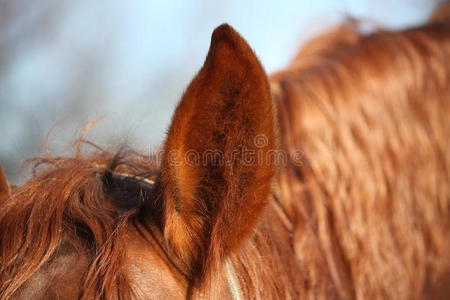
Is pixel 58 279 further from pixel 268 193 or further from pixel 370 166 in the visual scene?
pixel 370 166

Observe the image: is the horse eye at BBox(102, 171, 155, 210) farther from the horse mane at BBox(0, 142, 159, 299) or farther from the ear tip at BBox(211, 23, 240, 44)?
the ear tip at BBox(211, 23, 240, 44)

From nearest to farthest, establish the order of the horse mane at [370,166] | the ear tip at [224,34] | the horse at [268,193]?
the ear tip at [224,34] → the horse at [268,193] → the horse mane at [370,166]

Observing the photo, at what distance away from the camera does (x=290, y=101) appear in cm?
237

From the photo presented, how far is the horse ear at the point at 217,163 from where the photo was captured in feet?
4.34

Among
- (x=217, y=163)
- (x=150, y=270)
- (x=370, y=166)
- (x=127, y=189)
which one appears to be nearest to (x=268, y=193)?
(x=217, y=163)

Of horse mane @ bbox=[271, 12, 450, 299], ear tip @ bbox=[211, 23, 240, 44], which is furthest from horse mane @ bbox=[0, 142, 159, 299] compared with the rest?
horse mane @ bbox=[271, 12, 450, 299]

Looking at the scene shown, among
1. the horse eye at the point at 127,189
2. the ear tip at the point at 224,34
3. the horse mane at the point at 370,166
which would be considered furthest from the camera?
the horse mane at the point at 370,166

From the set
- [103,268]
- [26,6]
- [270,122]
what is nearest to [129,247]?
[103,268]

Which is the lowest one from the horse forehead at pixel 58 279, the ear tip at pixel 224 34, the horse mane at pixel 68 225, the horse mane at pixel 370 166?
the horse mane at pixel 370 166

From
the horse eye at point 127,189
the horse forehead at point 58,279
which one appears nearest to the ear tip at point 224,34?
the horse eye at point 127,189

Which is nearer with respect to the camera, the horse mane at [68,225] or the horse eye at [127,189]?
the horse mane at [68,225]

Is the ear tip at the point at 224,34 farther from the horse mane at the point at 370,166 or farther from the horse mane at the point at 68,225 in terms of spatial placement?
the horse mane at the point at 370,166

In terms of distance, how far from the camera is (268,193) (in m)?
1.42

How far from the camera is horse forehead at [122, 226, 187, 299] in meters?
1.36
